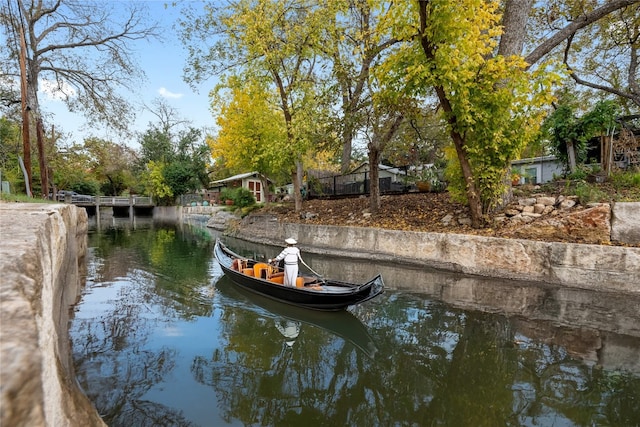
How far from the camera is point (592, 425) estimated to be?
13.6ft

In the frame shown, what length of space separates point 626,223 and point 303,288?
343 inches

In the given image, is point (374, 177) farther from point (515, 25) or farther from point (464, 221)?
point (515, 25)


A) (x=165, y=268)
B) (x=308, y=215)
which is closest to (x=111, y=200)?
(x=308, y=215)

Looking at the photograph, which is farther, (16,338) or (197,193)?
(197,193)

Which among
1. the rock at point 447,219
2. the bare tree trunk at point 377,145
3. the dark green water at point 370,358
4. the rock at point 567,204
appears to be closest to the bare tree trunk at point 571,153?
the rock at point 567,204

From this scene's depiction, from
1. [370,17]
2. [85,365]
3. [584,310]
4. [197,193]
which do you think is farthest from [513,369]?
[197,193]

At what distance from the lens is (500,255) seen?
34.0 feet

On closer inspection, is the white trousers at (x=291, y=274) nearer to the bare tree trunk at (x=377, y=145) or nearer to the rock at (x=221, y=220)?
the bare tree trunk at (x=377, y=145)

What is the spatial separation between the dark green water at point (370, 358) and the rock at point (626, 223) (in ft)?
5.67

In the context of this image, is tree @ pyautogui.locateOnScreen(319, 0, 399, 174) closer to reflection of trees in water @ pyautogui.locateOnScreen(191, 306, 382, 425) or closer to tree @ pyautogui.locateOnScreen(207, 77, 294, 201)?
tree @ pyautogui.locateOnScreen(207, 77, 294, 201)

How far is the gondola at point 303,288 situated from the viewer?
7237 mm

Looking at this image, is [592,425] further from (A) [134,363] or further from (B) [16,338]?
(A) [134,363]

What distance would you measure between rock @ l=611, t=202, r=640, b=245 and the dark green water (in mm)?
1729

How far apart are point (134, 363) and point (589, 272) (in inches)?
426
